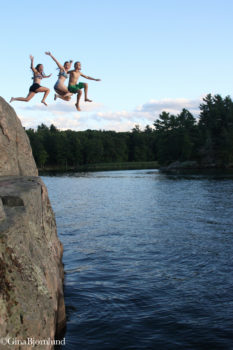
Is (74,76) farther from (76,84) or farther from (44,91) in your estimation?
(44,91)

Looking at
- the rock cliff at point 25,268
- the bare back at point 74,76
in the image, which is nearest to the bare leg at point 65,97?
the bare back at point 74,76

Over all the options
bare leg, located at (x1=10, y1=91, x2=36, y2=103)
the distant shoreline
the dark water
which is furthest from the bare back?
the distant shoreline

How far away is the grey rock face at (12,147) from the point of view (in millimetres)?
9602

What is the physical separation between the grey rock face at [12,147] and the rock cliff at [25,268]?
0.62 metres

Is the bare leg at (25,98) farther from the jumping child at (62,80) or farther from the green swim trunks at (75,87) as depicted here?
the green swim trunks at (75,87)

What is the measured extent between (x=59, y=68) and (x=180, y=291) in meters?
7.82

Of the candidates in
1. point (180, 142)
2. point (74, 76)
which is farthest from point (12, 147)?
point (180, 142)

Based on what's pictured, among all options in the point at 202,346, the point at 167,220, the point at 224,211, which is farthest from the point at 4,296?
the point at 224,211

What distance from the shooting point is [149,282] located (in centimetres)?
1181

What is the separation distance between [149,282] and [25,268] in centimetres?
664

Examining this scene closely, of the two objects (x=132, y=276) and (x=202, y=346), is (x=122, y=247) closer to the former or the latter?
(x=132, y=276)

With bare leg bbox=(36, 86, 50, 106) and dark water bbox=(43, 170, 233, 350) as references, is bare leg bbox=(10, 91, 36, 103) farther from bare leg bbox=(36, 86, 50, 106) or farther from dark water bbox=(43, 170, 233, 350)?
dark water bbox=(43, 170, 233, 350)

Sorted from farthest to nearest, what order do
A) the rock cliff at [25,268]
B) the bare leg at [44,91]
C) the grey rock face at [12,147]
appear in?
1. the bare leg at [44,91]
2. the grey rock face at [12,147]
3. the rock cliff at [25,268]

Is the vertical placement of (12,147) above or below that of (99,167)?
below
